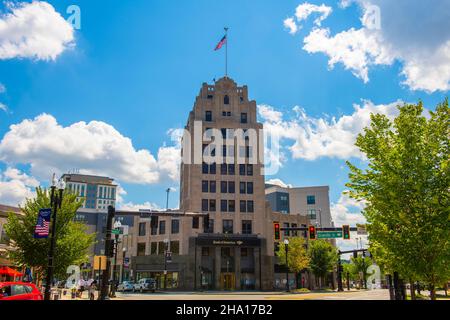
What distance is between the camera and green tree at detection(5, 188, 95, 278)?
31500mm

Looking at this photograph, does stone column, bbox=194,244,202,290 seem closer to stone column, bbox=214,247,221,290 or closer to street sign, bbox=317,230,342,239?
stone column, bbox=214,247,221,290

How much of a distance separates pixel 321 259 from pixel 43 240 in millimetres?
47176

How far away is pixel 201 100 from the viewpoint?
74.4 metres

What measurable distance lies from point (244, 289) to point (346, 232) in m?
29.2

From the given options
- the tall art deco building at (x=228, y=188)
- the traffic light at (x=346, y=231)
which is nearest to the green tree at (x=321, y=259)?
the tall art deco building at (x=228, y=188)

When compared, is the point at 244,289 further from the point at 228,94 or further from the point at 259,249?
the point at 228,94

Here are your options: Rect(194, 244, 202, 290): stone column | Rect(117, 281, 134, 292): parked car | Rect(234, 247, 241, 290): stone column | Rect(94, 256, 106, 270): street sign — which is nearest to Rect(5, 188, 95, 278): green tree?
Rect(94, 256, 106, 270): street sign

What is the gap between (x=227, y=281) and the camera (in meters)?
64.2

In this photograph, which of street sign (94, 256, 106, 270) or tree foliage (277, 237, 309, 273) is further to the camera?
tree foliage (277, 237, 309, 273)

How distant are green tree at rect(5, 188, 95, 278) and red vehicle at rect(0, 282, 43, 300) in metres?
13.3

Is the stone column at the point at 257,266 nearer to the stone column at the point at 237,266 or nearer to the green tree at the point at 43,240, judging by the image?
the stone column at the point at 237,266

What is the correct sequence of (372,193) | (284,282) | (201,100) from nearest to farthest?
(372,193), (284,282), (201,100)
